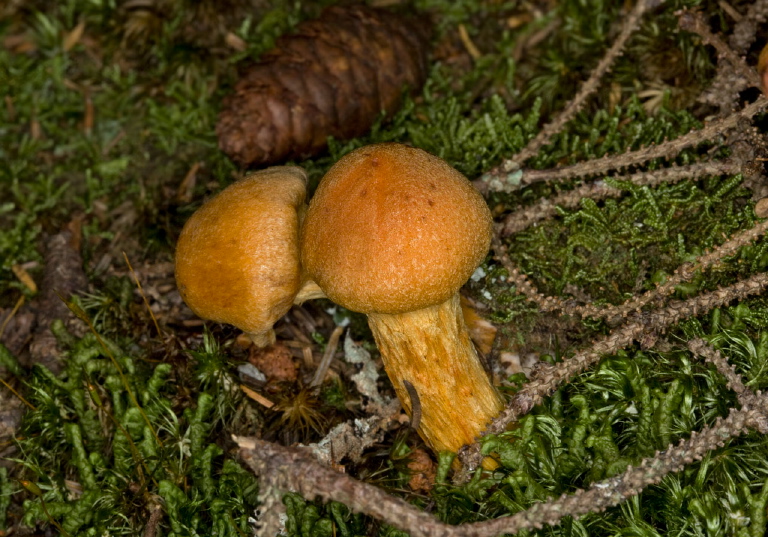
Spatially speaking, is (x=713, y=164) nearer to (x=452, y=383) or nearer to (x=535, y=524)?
(x=452, y=383)

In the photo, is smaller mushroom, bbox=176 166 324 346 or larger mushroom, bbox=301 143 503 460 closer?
larger mushroom, bbox=301 143 503 460

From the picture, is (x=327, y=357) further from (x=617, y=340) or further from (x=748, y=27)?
(x=748, y=27)

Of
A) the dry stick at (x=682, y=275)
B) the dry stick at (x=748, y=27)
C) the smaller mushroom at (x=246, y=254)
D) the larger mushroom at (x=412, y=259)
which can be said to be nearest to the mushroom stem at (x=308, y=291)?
the smaller mushroom at (x=246, y=254)

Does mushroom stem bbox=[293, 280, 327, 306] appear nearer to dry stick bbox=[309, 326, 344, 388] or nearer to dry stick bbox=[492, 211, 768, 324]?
dry stick bbox=[309, 326, 344, 388]

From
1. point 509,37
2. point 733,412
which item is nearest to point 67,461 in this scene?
point 733,412

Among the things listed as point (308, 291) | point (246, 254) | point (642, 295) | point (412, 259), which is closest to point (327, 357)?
point (308, 291)

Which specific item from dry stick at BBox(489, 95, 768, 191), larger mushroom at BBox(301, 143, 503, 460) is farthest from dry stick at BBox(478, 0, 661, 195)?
larger mushroom at BBox(301, 143, 503, 460)

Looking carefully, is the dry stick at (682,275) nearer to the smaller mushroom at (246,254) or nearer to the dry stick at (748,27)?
the dry stick at (748,27)
